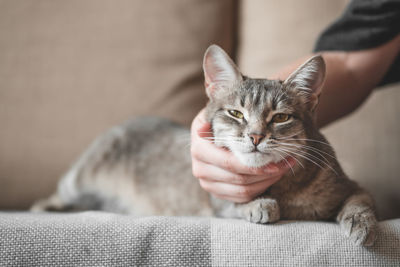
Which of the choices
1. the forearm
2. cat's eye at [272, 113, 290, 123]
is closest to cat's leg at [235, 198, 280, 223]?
cat's eye at [272, 113, 290, 123]

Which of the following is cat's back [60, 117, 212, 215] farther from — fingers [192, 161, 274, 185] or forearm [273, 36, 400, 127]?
forearm [273, 36, 400, 127]

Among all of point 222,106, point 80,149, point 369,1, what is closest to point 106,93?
point 80,149

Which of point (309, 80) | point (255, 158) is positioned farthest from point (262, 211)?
point (309, 80)

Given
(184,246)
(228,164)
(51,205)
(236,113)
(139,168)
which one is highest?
(236,113)

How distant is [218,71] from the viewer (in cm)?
94

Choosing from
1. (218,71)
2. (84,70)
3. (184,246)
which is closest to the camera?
(184,246)

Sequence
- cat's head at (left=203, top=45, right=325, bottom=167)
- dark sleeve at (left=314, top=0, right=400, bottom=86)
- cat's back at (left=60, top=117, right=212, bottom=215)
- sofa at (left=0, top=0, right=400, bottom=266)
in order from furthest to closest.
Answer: sofa at (left=0, top=0, right=400, bottom=266) < cat's back at (left=60, top=117, right=212, bottom=215) < dark sleeve at (left=314, top=0, right=400, bottom=86) < cat's head at (left=203, top=45, right=325, bottom=167)

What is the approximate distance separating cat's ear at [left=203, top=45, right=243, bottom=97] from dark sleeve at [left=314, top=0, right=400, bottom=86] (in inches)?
18.9

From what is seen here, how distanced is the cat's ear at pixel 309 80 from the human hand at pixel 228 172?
0.65 ft

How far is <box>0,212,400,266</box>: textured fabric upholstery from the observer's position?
68 centimetres

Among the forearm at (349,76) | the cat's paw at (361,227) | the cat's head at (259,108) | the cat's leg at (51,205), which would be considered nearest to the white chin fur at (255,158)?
the cat's head at (259,108)

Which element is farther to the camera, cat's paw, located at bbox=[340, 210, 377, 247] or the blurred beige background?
the blurred beige background

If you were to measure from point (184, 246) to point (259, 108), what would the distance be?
1.29 ft

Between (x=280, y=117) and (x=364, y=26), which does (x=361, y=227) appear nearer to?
(x=280, y=117)
